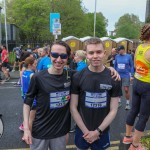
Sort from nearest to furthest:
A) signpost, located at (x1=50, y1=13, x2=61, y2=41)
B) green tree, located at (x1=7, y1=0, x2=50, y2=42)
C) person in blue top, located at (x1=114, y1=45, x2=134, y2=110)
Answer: person in blue top, located at (x1=114, y1=45, x2=134, y2=110), signpost, located at (x1=50, y1=13, x2=61, y2=41), green tree, located at (x1=7, y1=0, x2=50, y2=42)

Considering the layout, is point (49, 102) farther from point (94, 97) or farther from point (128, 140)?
point (128, 140)

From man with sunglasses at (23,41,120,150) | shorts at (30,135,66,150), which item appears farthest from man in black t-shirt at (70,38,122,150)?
shorts at (30,135,66,150)

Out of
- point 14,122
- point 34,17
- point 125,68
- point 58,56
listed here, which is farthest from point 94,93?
point 34,17

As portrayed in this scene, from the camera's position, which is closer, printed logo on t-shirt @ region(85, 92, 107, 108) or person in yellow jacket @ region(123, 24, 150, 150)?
printed logo on t-shirt @ region(85, 92, 107, 108)

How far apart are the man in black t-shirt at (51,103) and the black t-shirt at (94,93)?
0.13 metres

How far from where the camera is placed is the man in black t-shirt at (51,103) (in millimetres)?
2508

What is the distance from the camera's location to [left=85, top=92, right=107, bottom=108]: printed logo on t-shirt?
99.8 inches

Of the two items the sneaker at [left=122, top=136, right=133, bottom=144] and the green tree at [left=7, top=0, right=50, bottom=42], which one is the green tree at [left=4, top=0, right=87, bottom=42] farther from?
the sneaker at [left=122, top=136, right=133, bottom=144]

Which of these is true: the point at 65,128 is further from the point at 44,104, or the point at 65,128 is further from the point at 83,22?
the point at 83,22

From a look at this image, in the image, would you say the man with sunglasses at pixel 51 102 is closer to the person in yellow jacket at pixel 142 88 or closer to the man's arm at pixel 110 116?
the man's arm at pixel 110 116

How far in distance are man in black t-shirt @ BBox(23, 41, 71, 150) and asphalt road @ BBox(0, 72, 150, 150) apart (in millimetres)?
1962

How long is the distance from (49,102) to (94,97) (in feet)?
1.45


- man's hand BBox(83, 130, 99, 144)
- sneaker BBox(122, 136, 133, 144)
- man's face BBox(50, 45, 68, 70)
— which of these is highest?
man's face BBox(50, 45, 68, 70)

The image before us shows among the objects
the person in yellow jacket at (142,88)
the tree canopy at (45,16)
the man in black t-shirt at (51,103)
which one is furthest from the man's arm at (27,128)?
the tree canopy at (45,16)
